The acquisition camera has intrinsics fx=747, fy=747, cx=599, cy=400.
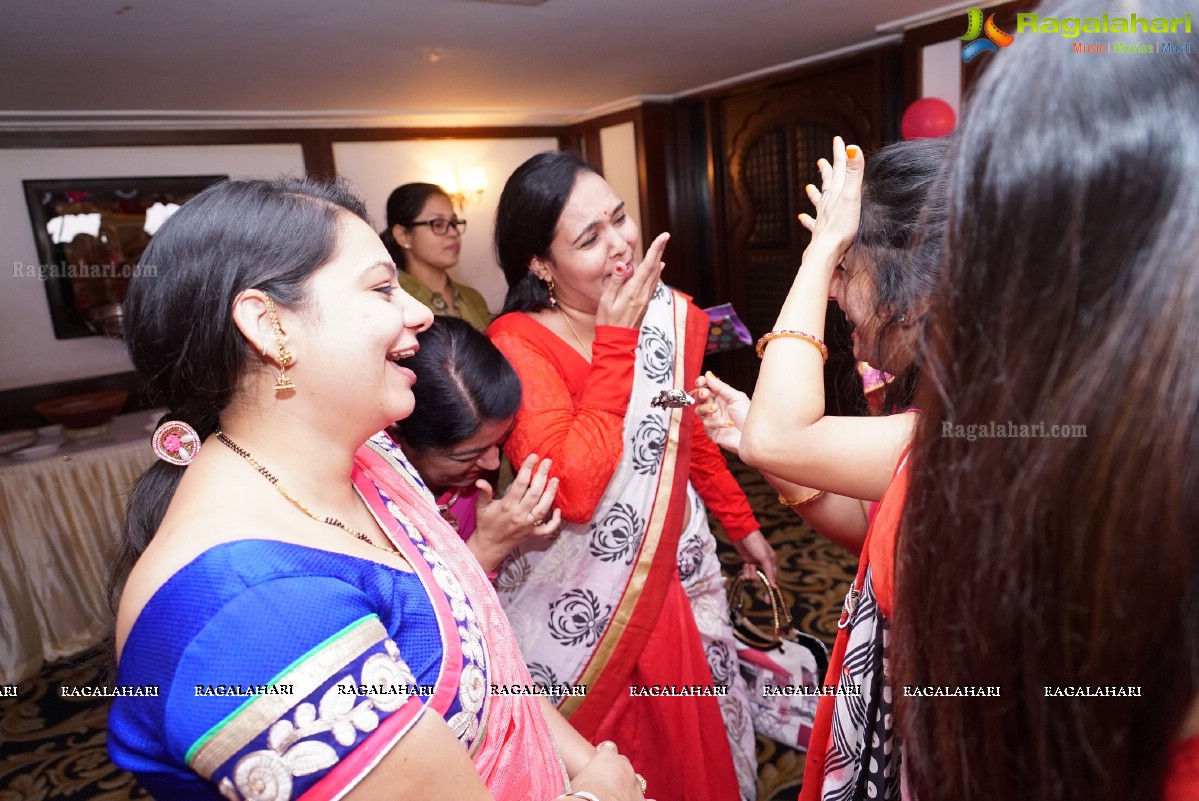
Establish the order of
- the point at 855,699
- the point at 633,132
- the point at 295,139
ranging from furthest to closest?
the point at 633,132 < the point at 295,139 < the point at 855,699

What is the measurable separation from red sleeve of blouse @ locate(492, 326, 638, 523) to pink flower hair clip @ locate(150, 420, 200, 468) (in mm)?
633

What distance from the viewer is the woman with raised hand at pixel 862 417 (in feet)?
2.78

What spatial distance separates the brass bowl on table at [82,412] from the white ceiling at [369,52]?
143cm

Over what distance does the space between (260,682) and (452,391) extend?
75 centimetres

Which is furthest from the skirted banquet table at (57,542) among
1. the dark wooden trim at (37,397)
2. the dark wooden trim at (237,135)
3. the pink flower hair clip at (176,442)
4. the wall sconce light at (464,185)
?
the wall sconce light at (464,185)

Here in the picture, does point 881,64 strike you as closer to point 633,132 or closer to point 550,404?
point 633,132

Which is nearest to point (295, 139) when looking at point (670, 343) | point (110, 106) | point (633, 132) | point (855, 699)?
point (110, 106)

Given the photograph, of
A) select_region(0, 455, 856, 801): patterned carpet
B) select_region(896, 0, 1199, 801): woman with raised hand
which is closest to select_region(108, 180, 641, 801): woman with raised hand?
select_region(896, 0, 1199, 801): woman with raised hand

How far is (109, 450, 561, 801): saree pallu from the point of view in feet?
1.95

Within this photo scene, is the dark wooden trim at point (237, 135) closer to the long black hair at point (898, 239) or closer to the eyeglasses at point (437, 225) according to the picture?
the eyeglasses at point (437, 225)

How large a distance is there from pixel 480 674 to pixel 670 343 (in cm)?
98

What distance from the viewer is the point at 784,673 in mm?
1938

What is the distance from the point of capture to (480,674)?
835 mm

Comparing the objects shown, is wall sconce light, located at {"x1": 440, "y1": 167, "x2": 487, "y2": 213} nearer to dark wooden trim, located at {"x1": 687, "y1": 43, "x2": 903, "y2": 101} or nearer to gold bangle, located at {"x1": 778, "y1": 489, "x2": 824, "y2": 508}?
dark wooden trim, located at {"x1": 687, "y1": 43, "x2": 903, "y2": 101}
